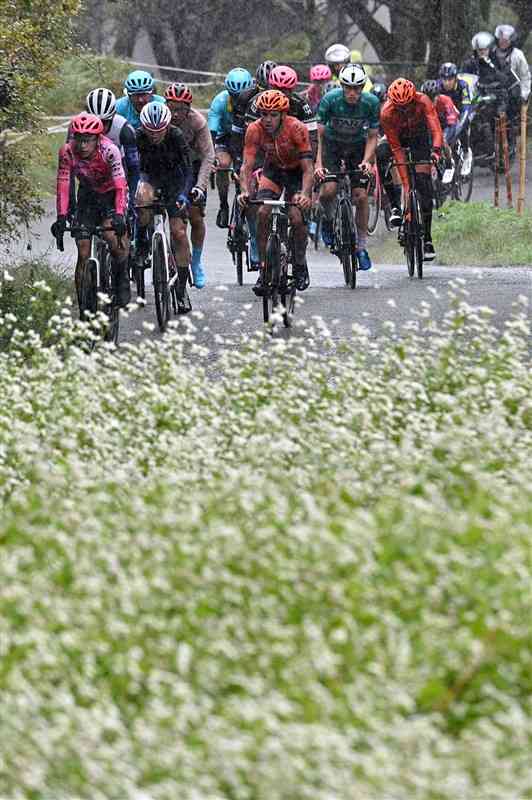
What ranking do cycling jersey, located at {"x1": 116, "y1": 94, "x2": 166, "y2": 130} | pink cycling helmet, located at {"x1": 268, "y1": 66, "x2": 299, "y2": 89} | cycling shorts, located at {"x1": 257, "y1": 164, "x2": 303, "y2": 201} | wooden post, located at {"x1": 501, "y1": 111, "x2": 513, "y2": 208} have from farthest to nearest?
wooden post, located at {"x1": 501, "y1": 111, "x2": 513, "y2": 208} < cycling jersey, located at {"x1": 116, "y1": 94, "x2": 166, "y2": 130} < pink cycling helmet, located at {"x1": 268, "y1": 66, "x2": 299, "y2": 89} < cycling shorts, located at {"x1": 257, "y1": 164, "x2": 303, "y2": 201}

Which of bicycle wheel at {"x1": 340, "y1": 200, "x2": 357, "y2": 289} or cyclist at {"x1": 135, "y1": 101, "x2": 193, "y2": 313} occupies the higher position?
cyclist at {"x1": 135, "y1": 101, "x2": 193, "y2": 313}

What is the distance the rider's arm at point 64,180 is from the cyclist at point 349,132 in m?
4.28

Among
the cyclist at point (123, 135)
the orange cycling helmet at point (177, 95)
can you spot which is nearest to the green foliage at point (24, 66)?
the cyclist at point (123, 135)

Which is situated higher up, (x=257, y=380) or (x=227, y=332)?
(x=257, y=380)

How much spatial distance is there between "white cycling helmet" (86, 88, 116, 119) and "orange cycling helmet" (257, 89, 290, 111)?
1.18m

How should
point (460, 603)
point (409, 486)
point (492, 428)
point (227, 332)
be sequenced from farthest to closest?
point (227, 332)
point (492, 428)
point (409, 486)
point (460, 603)

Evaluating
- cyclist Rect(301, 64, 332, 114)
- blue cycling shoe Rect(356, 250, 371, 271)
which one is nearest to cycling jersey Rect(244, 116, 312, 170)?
blue cycling shoe Rect(356, 250, 371, 271)

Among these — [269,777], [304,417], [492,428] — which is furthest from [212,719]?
[304,417]

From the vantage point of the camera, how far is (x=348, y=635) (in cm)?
536

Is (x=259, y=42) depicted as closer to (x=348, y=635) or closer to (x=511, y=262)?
(x=511, y=262)

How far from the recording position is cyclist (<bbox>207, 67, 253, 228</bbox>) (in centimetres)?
1947

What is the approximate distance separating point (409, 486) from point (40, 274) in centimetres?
1208

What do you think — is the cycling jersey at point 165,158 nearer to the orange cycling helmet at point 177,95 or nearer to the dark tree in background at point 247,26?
the orange cycling helmet at point 177,95

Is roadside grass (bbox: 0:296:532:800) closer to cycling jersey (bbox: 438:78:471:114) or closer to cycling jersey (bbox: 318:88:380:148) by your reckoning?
cycling jersey (bbox: 318:88:380:148)
